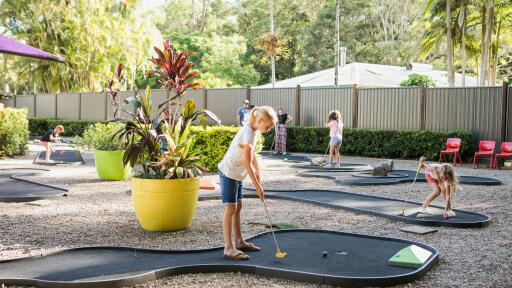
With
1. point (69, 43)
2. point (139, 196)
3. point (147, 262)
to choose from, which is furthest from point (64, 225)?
point (69, 43)

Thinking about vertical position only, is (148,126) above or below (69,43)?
below

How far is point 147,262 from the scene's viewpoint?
15.2 feet

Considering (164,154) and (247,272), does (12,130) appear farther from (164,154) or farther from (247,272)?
(247,272)

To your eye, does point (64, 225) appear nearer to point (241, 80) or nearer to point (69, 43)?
point (69, 43)

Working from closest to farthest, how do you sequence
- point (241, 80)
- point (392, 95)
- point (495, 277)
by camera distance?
point (495, 277)
point (392, 95)
point (241, 80)


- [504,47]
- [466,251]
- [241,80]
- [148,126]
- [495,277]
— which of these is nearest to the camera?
[495,277]

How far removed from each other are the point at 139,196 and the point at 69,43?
77.5ft

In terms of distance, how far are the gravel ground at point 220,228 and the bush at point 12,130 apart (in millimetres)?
5931

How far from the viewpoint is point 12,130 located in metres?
14.4

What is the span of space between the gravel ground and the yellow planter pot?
0.12m

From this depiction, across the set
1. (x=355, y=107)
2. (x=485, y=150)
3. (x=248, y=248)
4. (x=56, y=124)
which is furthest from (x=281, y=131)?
(x=56, y=124)

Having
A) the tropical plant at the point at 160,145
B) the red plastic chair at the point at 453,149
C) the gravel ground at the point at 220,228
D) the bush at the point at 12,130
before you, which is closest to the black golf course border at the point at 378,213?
the gravel ground at the point at 220,228

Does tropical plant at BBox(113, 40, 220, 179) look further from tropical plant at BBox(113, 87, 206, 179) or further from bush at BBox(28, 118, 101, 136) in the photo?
bush at BBox(28, 118, 101, 136)

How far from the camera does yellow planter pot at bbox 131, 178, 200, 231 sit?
5.88 metres
